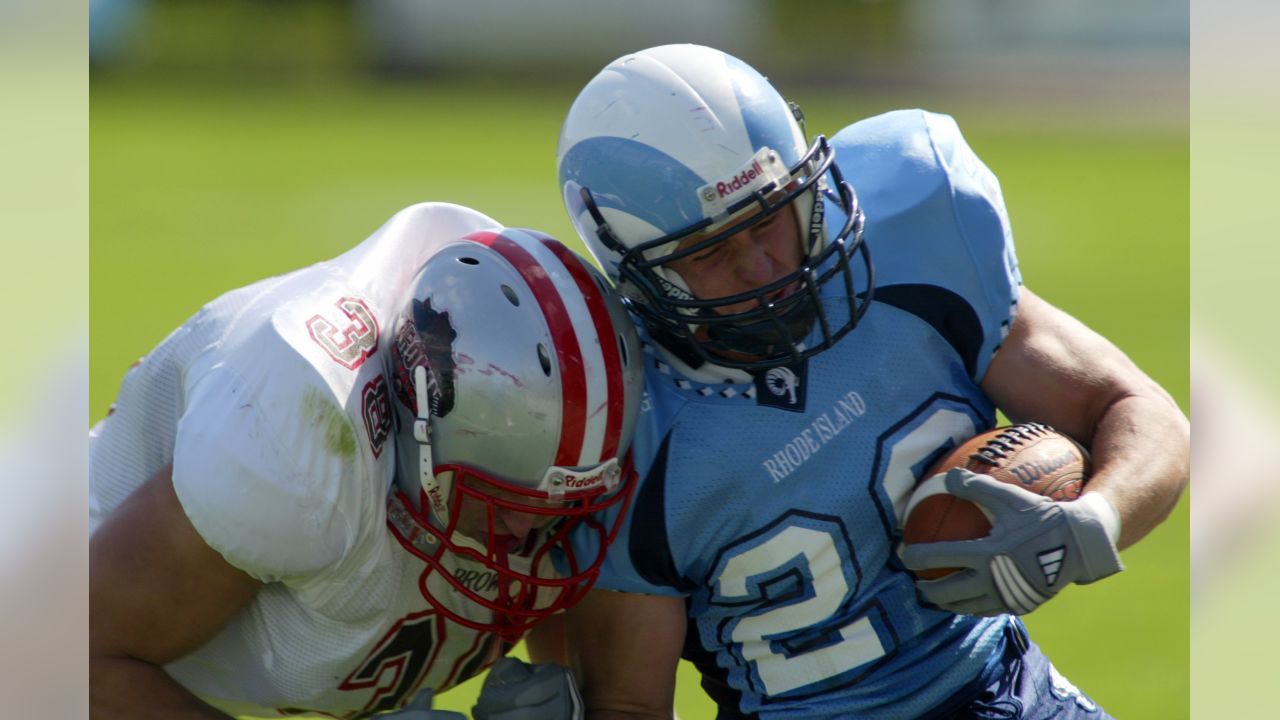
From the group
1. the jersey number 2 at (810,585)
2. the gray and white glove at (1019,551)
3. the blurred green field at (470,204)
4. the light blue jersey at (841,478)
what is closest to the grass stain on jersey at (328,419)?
the light blue jersey at (841,478)

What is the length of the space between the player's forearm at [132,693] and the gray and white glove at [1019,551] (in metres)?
1.15

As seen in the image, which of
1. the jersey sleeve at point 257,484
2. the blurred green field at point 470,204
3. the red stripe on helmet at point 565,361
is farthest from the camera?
the blurred green field at point 470,204

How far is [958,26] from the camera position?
980 inches

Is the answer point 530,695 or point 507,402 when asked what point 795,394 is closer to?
point 507,402

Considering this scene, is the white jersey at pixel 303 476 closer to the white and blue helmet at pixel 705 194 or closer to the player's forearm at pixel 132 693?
the player's forearm at pixel 132 693

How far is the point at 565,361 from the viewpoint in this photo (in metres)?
2.12

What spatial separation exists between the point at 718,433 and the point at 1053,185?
11601mm

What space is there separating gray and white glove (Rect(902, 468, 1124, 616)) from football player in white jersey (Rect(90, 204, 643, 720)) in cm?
52

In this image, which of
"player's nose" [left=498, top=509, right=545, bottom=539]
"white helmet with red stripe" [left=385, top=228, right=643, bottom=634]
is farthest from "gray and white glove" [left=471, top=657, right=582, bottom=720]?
"player's nose" [left=498, top=509, right=545, bottom=539]

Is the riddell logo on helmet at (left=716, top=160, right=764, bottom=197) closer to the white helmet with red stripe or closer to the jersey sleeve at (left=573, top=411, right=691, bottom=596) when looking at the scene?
the white helmet with red stripe

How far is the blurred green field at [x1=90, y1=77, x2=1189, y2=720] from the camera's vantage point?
162 inches

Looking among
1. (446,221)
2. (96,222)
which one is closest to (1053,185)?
(96,222)

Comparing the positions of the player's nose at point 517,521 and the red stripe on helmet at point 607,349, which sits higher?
the red stripe on helmet at point 607,349

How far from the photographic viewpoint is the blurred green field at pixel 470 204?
4125mm
